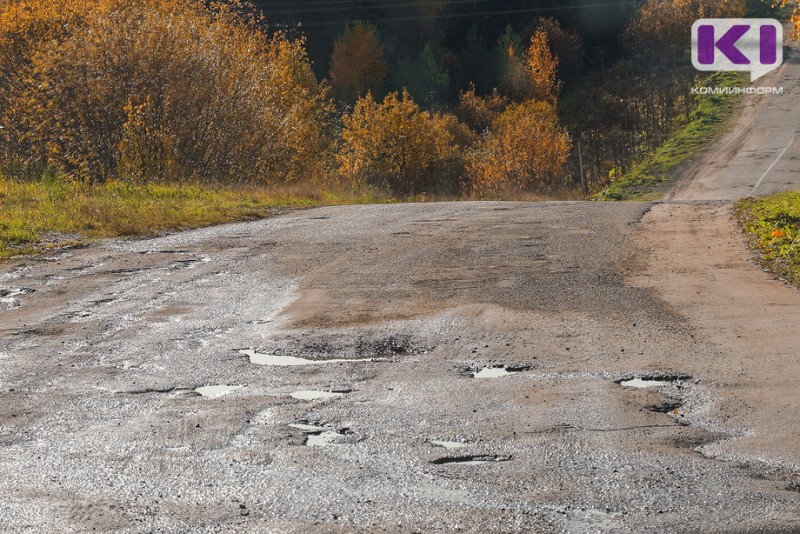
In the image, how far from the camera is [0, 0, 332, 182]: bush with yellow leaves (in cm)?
2648

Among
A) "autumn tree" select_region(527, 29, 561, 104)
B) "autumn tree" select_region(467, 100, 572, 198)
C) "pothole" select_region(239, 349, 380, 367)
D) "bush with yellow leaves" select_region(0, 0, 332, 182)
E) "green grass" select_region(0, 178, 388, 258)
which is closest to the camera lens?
"pothole" select_region(239, 349, 380, 367)

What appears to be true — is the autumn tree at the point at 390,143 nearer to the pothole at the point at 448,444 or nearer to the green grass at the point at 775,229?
the green grass at the point at 775,229

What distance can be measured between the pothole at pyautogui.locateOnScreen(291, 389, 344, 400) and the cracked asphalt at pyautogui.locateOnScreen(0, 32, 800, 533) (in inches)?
1.4

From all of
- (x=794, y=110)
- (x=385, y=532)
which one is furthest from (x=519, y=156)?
(x=385, y=532)

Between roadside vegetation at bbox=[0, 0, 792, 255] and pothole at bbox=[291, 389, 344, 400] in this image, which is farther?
roadside vegetation at bbox=[0, 0, 792, 255]

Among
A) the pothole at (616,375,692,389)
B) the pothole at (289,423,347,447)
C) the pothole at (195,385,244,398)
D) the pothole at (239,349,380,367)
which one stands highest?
the pothole at (289,423,347,447)

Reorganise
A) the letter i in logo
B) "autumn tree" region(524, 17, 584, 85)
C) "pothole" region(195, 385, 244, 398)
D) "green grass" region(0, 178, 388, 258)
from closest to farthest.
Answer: "pothole" region(195, 385, 244, 398), "green grass" region(0, 178, 388, 258), the letter i in logo, "autumn tree" region(524, 17, 584, 85)

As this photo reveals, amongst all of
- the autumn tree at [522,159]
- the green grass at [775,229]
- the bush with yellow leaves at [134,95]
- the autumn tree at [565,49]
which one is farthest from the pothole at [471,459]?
the autumn tree at [565,49]

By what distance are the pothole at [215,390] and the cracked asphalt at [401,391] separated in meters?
0.06

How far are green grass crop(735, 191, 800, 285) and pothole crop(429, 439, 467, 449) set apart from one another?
6.41 metres

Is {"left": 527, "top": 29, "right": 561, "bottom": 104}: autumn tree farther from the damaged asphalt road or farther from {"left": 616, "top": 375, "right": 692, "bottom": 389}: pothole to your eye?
{"left": 616, "top": 375, "right": 692, "bottom": 389}: pothole

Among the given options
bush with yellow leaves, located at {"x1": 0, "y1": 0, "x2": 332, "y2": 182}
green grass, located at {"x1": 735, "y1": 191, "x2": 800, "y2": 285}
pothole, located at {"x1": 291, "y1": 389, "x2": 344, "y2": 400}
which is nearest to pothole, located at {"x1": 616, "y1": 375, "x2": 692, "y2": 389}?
pothole, located at {"x1": 291, "y1": 389, "x2": 344, "y2": 400}

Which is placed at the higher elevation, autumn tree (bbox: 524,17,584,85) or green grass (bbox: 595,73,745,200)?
autumn tree (bbox: 524,17,584,85)

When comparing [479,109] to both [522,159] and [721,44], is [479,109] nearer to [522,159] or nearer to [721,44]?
[721,44]
